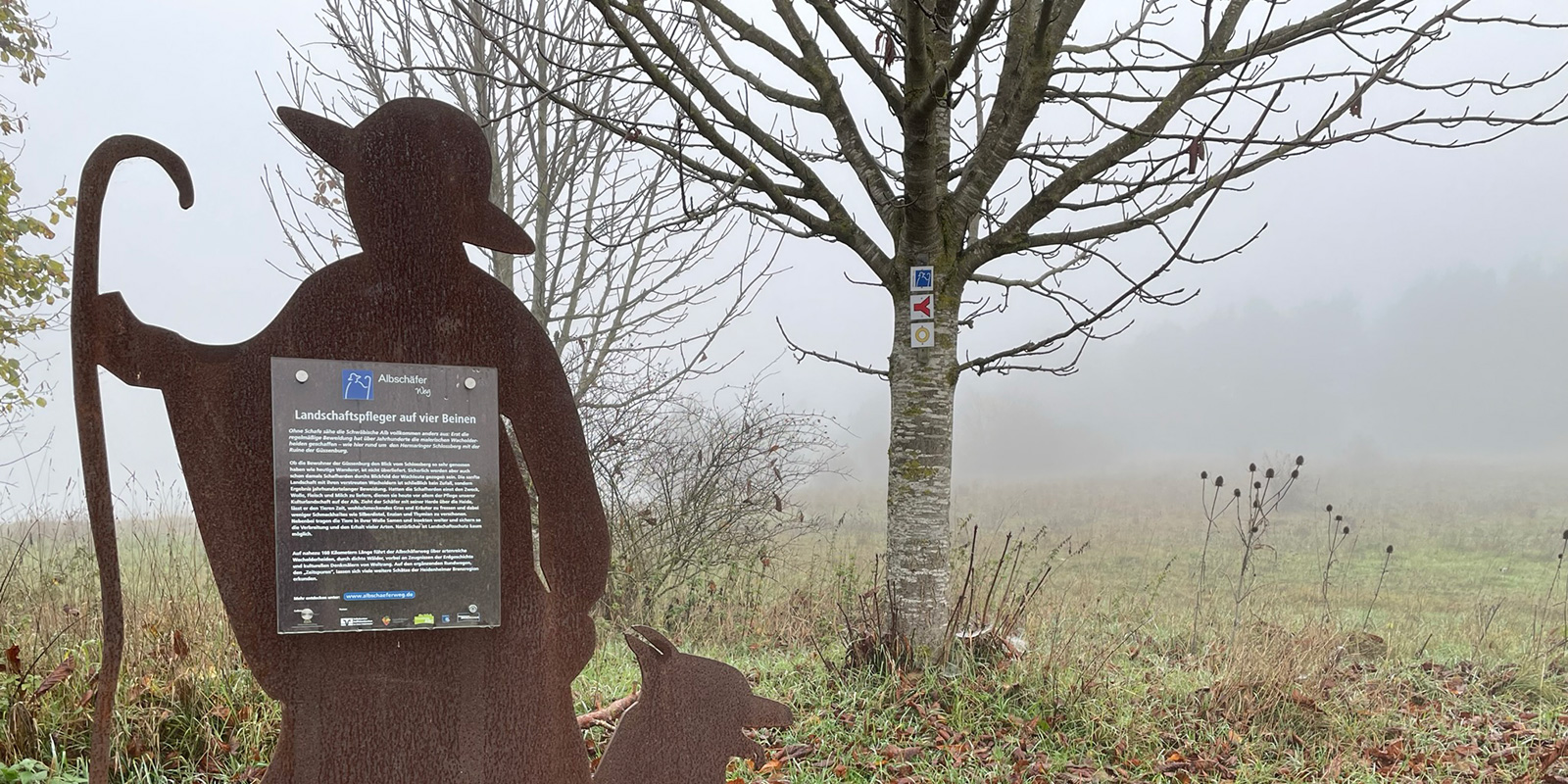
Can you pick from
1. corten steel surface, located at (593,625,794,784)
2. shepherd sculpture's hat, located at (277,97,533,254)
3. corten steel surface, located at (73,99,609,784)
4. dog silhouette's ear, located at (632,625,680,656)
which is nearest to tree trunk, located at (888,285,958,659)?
corten steel surface, located at (593,625,794,784)

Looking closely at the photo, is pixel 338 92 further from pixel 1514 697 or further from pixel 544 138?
pixel 1514 697

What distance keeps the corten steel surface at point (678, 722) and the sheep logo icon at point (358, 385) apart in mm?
902

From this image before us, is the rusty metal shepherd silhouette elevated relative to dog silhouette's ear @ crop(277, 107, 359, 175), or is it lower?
lower

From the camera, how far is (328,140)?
2379 mm

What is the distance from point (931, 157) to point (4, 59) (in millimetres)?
6164

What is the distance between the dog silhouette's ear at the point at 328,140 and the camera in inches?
93.4

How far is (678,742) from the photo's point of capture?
8.61ft

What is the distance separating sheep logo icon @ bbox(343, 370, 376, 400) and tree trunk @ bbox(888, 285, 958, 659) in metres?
2.80

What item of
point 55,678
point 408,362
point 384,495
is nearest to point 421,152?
point 408,362

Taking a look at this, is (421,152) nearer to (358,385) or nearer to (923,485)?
(358,385)

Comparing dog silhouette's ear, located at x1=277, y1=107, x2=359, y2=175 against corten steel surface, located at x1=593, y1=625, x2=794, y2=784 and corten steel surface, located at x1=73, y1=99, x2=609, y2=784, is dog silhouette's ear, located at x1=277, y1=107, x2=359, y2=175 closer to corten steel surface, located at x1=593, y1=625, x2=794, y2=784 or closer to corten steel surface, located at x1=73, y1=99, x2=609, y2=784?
corten steel surface, located at x1=73, y1=99, x2=609, y2=784

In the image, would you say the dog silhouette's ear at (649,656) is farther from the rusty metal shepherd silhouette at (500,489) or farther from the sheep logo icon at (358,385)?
the sheep logo icon at (358,385)

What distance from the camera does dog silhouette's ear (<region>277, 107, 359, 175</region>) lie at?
2.37m

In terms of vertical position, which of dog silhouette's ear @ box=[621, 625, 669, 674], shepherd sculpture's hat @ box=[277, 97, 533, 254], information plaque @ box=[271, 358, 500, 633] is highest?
shepherd sculpture's hat @ box=[277, 97, 533, 254]
